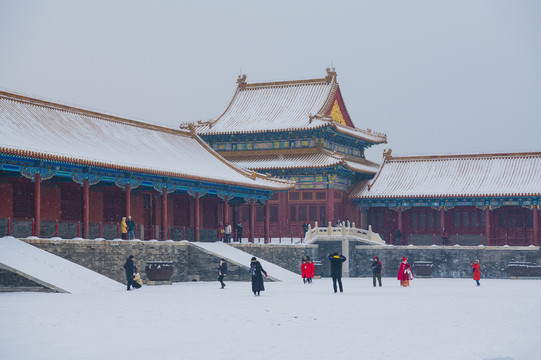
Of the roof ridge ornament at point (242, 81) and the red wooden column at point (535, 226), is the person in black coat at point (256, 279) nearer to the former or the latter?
the red wooden column at point (535, 226)

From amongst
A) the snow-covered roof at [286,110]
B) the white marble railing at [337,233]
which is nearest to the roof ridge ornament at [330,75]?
the snow-covered roof at [286,110]

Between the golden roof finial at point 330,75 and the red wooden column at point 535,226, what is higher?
the golden roof finial at point 330,75

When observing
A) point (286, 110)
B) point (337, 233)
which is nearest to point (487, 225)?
point (337, 233)

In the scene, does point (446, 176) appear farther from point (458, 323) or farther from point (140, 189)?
point (458, 323)

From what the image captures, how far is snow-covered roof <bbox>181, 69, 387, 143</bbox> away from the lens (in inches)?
2293

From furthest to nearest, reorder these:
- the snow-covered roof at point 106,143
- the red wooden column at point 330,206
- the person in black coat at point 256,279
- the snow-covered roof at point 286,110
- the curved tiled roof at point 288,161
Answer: the snow-covered roof at point 286,110 → the curved tiled roof at point 288,161 → the red wooden column at point 330,206 → the snow-covered roof at point 106,143 → the person in black coat at point 256,279

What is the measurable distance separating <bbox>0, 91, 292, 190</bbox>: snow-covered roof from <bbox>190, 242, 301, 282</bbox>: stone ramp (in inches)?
128

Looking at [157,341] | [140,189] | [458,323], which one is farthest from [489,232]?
[157,341]

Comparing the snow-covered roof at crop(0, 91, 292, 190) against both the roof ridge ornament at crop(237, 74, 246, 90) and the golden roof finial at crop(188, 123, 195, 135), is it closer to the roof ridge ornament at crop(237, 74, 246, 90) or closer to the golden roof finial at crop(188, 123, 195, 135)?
the golden roof finial at crop(188, 123, 195, 135)

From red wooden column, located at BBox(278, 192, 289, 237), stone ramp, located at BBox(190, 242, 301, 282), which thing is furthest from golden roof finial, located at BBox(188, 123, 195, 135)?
stone ramp, located at BBox(190, 242, 301, 282)

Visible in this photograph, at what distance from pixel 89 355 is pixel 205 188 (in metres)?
29.7

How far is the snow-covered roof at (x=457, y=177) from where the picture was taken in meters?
53.0

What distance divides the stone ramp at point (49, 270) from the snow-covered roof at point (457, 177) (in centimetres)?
2755

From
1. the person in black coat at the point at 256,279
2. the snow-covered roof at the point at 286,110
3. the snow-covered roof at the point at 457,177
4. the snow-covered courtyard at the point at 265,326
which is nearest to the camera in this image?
the snow-covered courtyard at the point at 265,326
